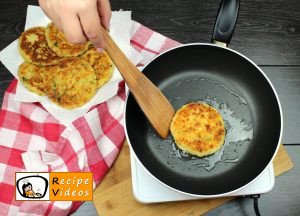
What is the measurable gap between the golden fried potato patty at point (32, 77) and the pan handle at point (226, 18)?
448 mm

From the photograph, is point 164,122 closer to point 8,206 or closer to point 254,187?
point 254,187

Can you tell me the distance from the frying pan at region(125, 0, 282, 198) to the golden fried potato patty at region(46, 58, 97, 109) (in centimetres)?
16

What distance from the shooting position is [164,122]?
32.4 inches

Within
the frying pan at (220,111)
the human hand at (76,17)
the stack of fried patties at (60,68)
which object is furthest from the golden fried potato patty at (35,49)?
the human hand at (76,17)

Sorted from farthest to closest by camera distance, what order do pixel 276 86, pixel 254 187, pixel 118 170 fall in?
pixel 276 86 < pixel 118 170 < pixel 254 187

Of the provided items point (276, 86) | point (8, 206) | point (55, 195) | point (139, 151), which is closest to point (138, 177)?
point (139, 151)

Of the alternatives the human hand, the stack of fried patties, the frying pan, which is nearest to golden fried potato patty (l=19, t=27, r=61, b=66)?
the stack of fried patties

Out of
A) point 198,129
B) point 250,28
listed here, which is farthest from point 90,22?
point 250,28

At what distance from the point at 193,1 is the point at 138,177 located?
1.79 ft

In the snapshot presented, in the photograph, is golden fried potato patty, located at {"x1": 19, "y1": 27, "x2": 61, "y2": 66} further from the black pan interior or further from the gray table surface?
the black pan interior

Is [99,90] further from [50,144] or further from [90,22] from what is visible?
[90,22]

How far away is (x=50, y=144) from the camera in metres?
0.94

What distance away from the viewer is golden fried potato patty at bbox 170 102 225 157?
31.8 inches

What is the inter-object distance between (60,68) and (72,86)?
0.19 ft
